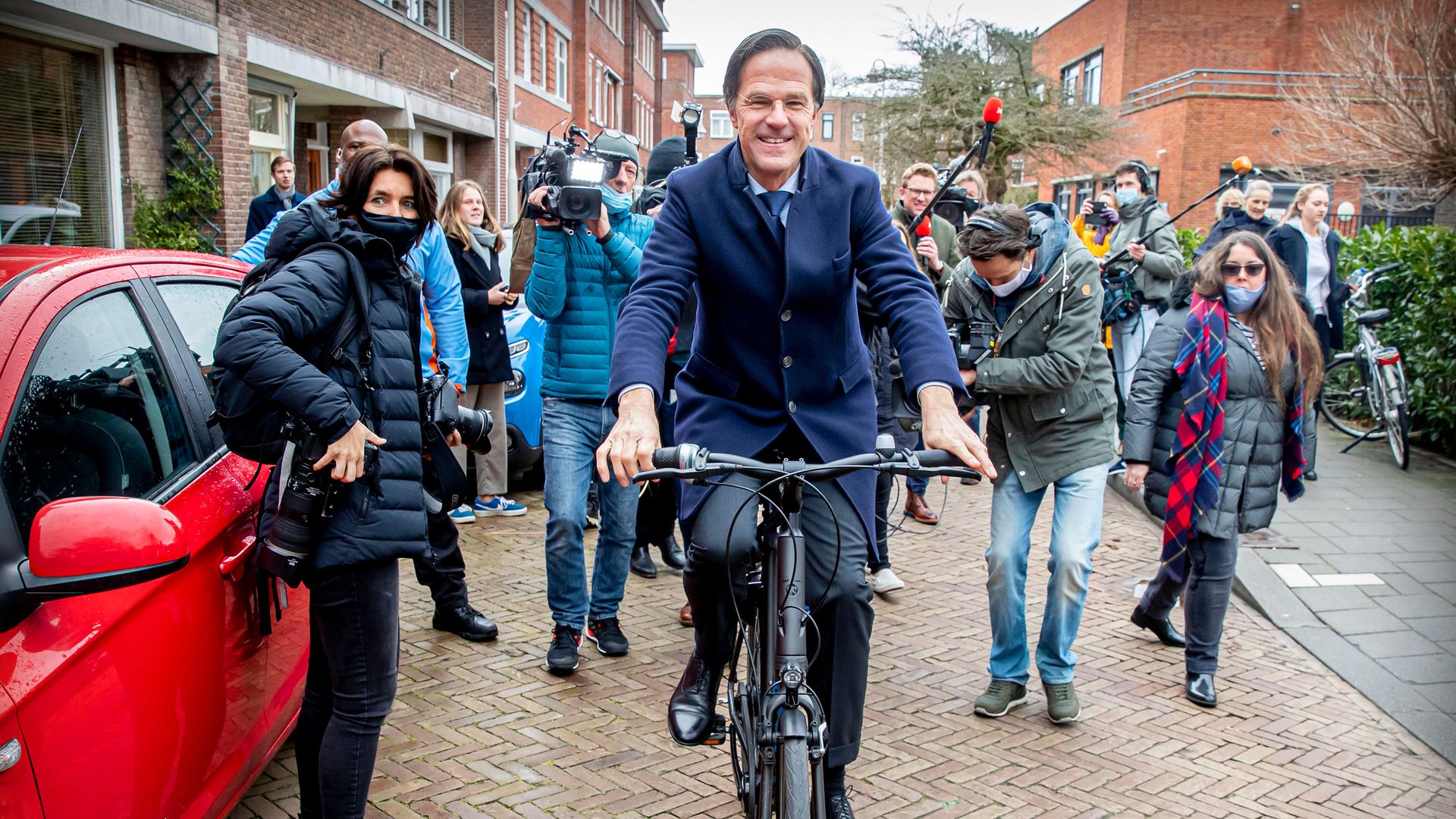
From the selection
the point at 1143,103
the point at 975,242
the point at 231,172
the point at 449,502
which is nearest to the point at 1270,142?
the point at 1143,103

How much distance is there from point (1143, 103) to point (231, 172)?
2881 centimetres

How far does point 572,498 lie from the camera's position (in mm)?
4969

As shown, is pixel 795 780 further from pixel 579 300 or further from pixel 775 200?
pixel 579 300

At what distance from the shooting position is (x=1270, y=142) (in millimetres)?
31344

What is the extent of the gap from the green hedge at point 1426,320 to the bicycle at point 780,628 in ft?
29.0

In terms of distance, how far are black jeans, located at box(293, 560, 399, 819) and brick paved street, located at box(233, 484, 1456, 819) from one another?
2.10ft

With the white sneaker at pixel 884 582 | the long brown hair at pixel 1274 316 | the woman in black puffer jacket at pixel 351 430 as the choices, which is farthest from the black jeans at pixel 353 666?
the long brown hair at pixel 1274 316

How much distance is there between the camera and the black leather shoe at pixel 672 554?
657cm

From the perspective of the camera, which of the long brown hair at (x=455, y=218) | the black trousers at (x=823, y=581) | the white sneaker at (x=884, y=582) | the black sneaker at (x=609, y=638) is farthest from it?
the long brown hair at (x=455, y=218)

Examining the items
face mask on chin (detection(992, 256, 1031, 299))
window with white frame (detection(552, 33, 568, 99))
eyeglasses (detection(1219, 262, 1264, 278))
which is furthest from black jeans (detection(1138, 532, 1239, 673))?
window with white frame (detection(552, 33, 568, 99))

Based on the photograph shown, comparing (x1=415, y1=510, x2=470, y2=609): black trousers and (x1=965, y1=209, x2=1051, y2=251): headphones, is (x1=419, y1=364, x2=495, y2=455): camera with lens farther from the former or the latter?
(x1=965, y1=209, x2=1051, y2=251): headphones

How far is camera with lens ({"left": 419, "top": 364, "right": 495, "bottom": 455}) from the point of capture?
3.74 m

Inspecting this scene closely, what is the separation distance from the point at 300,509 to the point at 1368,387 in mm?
9985

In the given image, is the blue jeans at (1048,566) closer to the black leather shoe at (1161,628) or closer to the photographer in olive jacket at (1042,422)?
the photographer in olive jacket at (1042,422)
